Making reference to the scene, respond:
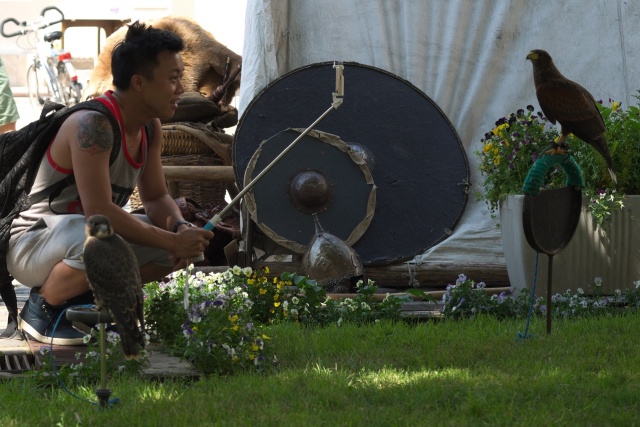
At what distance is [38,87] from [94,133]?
514 inches

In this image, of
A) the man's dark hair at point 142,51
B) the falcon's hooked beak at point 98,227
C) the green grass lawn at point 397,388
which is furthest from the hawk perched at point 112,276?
the man's dark hair at point 142,51

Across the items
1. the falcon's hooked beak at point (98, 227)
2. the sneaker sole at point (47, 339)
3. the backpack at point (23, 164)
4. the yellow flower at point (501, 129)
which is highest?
the yellow flower at point (501, 129)

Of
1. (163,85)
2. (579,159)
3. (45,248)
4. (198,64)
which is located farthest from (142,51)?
(198,64)

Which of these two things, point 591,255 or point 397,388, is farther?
point 591,255

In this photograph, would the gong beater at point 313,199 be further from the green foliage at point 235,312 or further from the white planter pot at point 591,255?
the white planter pot at point 591,255

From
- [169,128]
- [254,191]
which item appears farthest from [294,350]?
[169,128]

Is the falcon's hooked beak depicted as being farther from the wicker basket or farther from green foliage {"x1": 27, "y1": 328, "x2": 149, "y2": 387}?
the wicker basket

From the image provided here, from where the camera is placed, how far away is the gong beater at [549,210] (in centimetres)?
432

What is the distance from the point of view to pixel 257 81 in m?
6.78

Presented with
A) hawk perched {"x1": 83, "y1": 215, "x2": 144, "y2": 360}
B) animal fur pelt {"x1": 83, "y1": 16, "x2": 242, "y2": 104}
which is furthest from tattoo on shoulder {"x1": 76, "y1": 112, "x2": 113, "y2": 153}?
animal fur pelt {"x1": 83, "y1": 16, "x2": 242, "y2": 104}

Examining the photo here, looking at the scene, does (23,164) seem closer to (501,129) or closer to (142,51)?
(142,51)

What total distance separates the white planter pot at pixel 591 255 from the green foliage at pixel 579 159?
0.28 ft

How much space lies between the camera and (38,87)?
16625mm

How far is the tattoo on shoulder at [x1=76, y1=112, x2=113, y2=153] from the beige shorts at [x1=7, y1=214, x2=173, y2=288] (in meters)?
0.36
